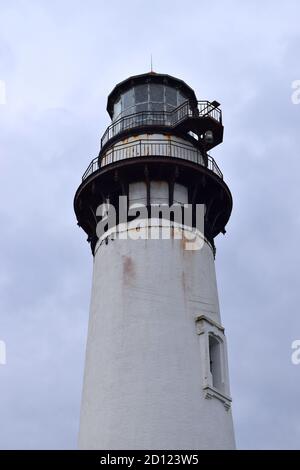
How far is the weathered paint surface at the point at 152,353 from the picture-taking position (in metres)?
27.4

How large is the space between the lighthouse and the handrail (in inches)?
2.1

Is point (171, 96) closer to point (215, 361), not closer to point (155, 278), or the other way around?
point (155, 278)

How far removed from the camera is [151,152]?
33125 mm

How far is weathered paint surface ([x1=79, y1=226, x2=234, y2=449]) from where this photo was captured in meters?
27.4

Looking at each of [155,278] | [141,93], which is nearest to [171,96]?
[141,93]

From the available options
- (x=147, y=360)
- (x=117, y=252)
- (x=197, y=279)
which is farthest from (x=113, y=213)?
(x=147, y=360)

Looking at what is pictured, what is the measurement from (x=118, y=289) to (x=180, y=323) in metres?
2.68

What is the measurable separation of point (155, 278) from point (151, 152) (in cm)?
562

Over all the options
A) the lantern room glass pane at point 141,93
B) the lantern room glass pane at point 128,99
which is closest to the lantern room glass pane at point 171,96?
Result: the lantern room glass pane at point 141,93

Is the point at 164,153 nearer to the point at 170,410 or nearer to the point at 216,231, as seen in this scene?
the point at 216,231

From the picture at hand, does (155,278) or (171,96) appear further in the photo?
(171,96)

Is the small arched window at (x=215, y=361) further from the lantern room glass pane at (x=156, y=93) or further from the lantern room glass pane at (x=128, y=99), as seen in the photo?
the lantern room glass pane at (x=128, y=99)
